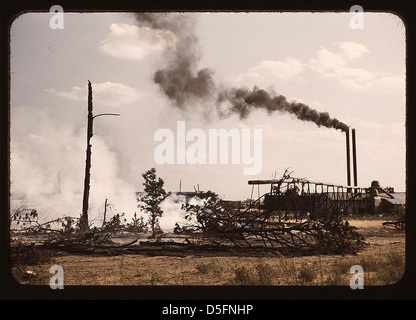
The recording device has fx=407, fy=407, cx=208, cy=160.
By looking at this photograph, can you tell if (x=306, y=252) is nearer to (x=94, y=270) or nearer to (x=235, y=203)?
(x=235, y=203)

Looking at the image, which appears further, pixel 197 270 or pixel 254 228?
pixel 197 270

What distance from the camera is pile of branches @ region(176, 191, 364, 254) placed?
7.34m

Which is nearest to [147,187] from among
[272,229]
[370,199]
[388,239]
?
[272,229]

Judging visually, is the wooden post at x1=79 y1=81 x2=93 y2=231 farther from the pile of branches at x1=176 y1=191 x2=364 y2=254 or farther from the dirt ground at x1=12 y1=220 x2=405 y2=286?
the pile of branches at x1=176 y1=191 x2=364 y2=254

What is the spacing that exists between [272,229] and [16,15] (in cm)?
512

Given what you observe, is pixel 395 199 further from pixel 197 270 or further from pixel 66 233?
pixel 66 233

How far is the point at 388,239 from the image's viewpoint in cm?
1223

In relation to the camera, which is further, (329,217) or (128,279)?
(329,217)

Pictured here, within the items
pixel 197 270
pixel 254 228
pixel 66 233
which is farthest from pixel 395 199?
pixel 66 233

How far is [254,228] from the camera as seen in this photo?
7.31m

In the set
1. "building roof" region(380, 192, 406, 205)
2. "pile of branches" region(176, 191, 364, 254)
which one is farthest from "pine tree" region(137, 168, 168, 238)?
"building roof" region(380, 192, 406, 205)

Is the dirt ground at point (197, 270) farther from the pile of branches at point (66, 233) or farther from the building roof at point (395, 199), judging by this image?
the building roof at point (395, 199)

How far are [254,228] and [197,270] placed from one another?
135cm

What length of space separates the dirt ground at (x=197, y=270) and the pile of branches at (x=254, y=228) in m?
0.27
